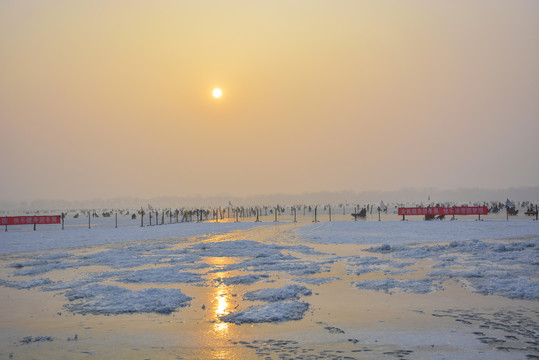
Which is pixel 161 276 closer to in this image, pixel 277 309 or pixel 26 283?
pixel 26 283

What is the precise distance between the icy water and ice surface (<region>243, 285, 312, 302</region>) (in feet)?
0.10

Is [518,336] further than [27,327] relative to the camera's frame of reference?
No

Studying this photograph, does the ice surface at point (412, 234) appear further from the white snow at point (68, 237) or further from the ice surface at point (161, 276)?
the ice surface at point (161, 276)

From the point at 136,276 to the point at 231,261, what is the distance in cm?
538

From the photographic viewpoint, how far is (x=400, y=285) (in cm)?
1308

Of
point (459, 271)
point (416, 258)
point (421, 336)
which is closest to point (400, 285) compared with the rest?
point (459, 271)

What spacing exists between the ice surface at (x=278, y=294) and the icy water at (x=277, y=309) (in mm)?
30

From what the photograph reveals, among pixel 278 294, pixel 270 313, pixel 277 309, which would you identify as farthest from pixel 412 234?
pixel 270 313

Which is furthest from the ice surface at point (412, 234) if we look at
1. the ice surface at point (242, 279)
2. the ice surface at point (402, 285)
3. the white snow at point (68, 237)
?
the ice surface at point (242, 279)

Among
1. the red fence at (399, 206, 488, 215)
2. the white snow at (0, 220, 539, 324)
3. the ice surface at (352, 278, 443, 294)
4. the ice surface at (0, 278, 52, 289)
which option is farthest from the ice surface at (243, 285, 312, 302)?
the red fence at (399, 206, 488, 215)

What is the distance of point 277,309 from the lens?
9.93 meters

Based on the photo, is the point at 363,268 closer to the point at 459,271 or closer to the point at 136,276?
the point at 459,271

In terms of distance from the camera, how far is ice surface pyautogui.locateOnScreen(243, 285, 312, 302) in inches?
451

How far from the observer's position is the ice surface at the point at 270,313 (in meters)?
9.28
